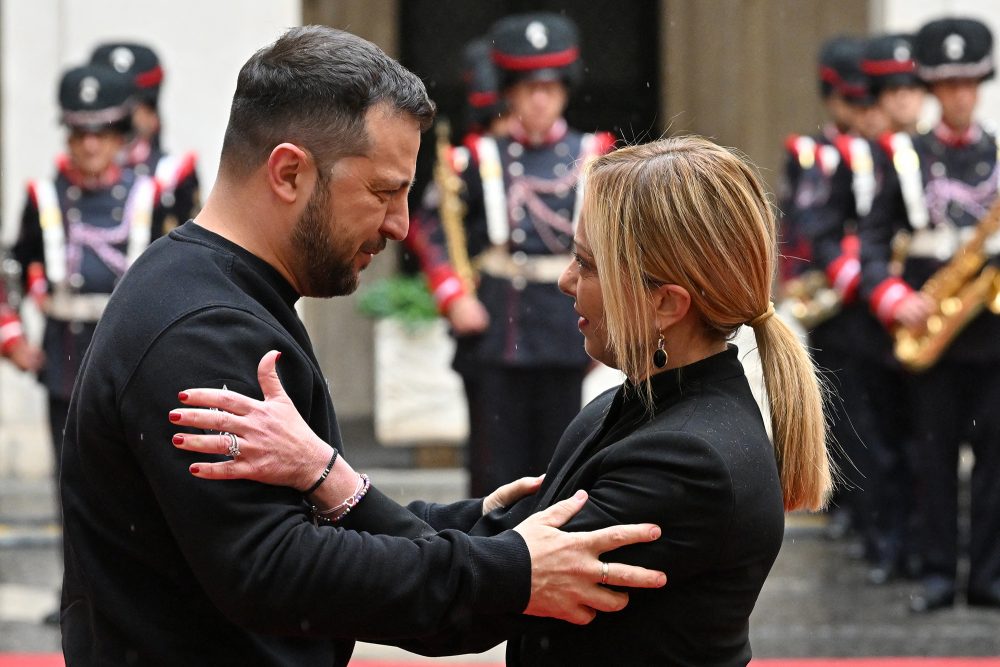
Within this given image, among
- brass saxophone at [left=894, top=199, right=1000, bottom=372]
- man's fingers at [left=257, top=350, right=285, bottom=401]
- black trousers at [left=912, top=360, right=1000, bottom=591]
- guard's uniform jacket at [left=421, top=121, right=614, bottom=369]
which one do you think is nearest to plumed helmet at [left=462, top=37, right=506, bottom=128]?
guard's uniform jacket at [left=421, top=121, right=614, bottom=369]

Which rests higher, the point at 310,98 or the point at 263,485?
the point at 310,98

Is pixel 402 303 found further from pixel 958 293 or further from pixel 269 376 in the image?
pixel 269 376

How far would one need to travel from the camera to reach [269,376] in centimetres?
223

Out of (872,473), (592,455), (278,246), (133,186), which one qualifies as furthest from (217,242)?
(872,473)

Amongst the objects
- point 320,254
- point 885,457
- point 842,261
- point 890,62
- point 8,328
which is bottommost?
point 885,457

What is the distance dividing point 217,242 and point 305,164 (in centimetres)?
17

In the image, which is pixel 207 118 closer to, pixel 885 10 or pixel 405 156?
pixel 885 10

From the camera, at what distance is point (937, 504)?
22.1ft

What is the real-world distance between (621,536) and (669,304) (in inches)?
14.0

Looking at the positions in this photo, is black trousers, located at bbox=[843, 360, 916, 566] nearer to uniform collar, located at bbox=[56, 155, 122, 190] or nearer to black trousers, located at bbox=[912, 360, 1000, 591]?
black trousers, located at bbox=[912, 360, 1000, 591]

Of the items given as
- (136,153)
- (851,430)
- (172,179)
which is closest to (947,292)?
(851,430)

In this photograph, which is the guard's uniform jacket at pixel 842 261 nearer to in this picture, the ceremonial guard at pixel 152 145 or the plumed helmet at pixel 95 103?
the ceremonial guard at pixel 152 145

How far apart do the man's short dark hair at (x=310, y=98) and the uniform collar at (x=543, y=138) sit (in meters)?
4.23

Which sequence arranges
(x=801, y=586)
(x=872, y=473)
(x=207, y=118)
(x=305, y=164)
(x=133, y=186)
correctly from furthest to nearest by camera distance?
(x=207, y=118) < (x=872, y=473) < (x=801, y=586) < (x=133, y=186) < (x=305, y=164)
